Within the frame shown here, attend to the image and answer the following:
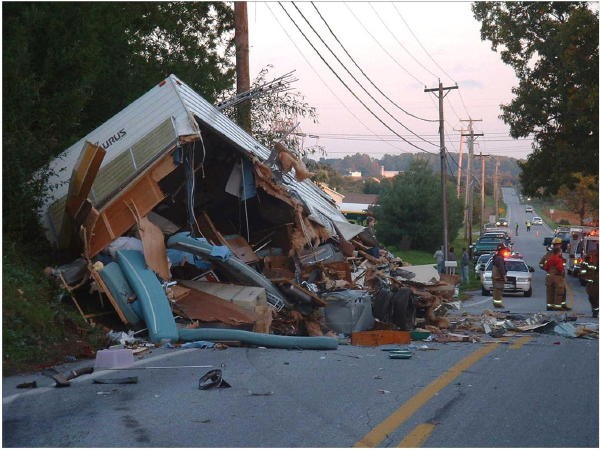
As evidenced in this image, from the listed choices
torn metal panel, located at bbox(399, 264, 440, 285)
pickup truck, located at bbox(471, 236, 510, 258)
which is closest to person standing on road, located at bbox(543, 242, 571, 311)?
torn metal panel, located at bbox(399, 264, 440, 285)

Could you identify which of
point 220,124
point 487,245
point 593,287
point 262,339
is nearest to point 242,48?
point 220,124

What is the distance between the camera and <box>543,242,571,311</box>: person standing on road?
21516mm

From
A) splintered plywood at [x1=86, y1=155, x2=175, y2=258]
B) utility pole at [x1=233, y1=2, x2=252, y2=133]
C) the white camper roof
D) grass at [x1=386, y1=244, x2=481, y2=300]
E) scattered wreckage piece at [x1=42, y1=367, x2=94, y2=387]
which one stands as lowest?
grass at [x1=386, y1=244, x2=481, y2=300]

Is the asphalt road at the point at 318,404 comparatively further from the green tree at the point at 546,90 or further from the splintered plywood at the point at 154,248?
the green tree at the point at 546,90

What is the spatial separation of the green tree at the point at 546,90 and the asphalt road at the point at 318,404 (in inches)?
1267

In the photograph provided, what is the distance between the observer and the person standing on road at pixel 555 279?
21516 millimetres

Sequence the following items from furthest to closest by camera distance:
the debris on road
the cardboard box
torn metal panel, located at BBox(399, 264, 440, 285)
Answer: torn metal panel, located at BBox(399, 264, 440, 285), the cardboard box, the debris on road

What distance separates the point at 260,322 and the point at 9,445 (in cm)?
740

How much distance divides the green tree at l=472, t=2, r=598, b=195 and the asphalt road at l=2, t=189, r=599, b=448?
3219cm

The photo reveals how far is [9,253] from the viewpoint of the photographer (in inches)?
551

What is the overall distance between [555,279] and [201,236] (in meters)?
9.60

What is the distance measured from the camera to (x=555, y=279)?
71.1 ft

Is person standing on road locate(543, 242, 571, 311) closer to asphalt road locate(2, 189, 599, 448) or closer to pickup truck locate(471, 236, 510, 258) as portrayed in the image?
asphalt road locate(2, 189, 599, 448)

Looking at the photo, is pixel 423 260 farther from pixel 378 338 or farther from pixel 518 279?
pixel 378 338
